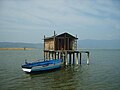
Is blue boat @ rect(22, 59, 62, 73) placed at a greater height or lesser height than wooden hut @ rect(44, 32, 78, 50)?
lesser

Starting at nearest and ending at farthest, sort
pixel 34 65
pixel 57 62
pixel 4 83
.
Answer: pixel 4 83 → pixel 34 65 → pixel 57 62

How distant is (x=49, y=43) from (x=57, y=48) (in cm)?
427

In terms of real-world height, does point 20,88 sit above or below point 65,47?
below

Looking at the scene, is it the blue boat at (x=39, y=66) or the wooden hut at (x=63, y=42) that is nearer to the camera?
the blue boat at (x=39, y=66)

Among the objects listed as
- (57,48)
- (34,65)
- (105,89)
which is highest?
(57,48)

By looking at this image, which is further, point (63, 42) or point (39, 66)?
point (63, 42)

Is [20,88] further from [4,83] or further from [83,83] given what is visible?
[83,83]

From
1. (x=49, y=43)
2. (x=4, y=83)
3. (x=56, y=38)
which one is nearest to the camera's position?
(x=4, y=83)

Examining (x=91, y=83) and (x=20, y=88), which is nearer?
(x=20, y=88)

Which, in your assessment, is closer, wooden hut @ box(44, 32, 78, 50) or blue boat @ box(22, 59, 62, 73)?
blue boat @ box(22, 59, 62, 73)

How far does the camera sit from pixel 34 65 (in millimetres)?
32562

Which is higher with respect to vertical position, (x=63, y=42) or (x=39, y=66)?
(x=63, y=42)

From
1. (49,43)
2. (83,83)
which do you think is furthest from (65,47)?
(83,83)

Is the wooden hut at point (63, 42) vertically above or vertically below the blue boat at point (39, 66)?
above
